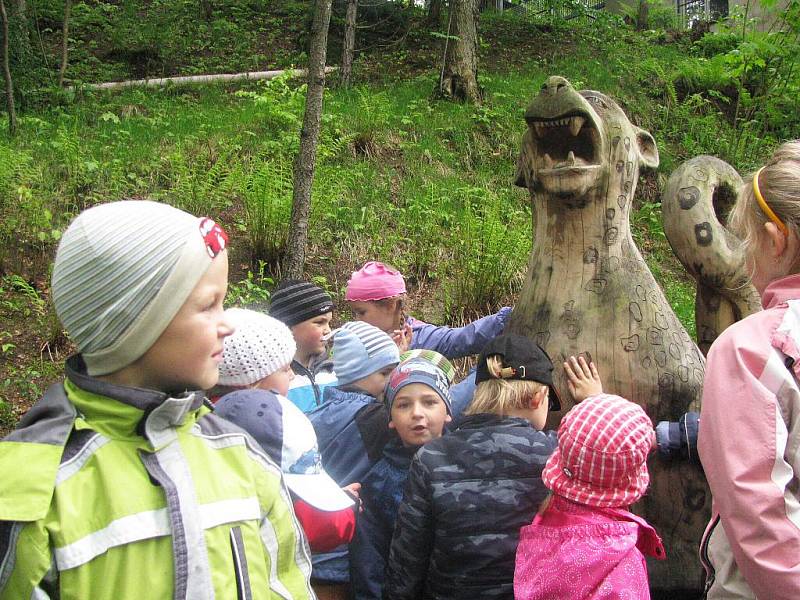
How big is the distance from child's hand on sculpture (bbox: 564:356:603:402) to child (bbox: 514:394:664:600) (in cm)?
94

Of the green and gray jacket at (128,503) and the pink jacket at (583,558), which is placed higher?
the green and gray jacket at (128,503)

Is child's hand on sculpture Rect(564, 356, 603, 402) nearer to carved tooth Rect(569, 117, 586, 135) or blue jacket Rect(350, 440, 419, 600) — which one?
blue jacket Rect(350, 440, 419, 600)

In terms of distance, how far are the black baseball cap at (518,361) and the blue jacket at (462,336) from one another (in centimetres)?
105

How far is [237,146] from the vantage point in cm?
712

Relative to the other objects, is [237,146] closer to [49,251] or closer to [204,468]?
[49,251]

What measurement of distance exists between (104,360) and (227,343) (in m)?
0.72

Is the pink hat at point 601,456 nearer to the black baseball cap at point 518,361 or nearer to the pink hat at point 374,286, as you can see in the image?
the black baseball cap at point 518,361

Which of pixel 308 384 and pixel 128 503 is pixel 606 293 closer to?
pixel 308 384

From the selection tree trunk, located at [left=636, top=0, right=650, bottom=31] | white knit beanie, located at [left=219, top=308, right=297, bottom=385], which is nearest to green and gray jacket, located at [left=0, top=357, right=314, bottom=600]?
white knit beanie, located at [left=219, top=308, right=297, bottom=385]

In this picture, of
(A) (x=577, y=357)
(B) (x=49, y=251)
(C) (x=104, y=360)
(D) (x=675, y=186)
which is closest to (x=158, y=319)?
(C) (x=104, y=360)

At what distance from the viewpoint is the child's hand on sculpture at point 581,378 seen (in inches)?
123

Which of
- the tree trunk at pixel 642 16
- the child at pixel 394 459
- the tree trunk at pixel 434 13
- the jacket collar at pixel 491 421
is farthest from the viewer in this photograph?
the tree trunk at pixel 642 16

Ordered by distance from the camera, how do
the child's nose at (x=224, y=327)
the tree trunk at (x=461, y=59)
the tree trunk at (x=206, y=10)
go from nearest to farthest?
the child's nose at (x=224, y=327) → the tree trunk at (x=461, y=59) → the tree trunk at (x=206, y=10)

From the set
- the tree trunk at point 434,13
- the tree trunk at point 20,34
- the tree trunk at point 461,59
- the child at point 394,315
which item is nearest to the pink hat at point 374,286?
the child at point 394,315
